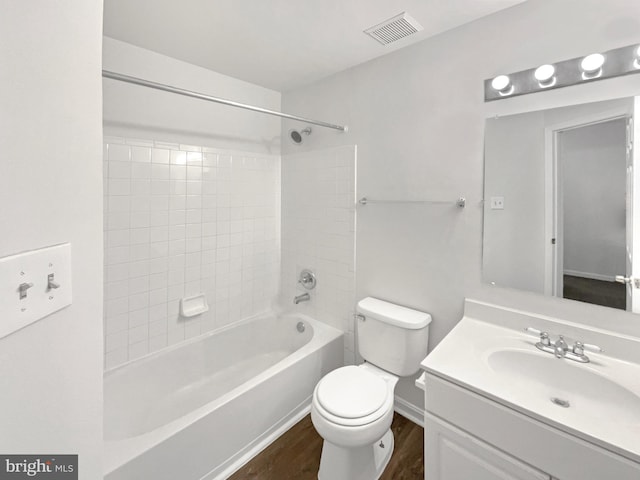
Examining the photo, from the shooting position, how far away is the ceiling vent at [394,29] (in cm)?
153

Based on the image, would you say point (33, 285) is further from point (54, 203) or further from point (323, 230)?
point (323, 230)

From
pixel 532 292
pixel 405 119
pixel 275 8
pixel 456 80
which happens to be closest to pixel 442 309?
pixel 532 292

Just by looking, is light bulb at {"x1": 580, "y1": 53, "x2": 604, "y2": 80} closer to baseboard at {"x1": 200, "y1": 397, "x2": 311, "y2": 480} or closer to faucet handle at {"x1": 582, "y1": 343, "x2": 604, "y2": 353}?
faucet handle at {"x1": 582, "y1": 343, "x2": 604, "y2": 353}

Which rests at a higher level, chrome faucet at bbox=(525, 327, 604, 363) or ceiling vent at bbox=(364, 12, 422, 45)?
ceiling vent at bbox=(364, 12, 422, 45)

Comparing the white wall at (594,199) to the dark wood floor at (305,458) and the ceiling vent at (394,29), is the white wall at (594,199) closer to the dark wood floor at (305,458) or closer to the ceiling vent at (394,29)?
the ceiling vent at (394,29)

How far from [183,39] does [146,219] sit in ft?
3.59

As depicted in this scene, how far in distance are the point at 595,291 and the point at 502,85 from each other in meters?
1.02

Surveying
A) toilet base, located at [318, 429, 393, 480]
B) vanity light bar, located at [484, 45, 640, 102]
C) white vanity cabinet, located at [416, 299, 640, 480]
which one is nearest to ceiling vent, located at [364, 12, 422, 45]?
vanity light bar, located at [484, 45, 640, 102]

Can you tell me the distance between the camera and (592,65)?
123cm

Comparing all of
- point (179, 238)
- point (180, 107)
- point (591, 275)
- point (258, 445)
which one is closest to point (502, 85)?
point (591, 275)

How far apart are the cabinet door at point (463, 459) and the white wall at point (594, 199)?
84 centimetres

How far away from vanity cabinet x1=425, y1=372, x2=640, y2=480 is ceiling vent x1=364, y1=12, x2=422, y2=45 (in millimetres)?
1682

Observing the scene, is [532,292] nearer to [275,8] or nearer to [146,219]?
[275,8]

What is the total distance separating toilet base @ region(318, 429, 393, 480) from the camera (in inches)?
56.9
